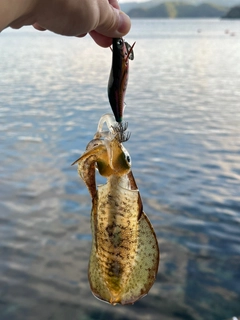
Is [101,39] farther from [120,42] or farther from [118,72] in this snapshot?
[118,72]

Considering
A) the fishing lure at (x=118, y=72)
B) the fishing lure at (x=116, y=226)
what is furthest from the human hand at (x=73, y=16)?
the fishing lure at (x=116, y=226)

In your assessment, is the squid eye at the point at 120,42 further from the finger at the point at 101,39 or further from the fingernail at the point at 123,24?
the finger at the point at 101,39

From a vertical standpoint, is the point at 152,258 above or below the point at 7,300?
above

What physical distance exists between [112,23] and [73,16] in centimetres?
42

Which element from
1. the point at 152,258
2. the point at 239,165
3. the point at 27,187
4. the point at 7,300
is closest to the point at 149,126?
the point at 239,165

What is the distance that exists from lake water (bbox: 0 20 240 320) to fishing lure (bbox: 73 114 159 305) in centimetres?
485

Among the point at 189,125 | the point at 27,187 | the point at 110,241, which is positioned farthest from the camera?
the point at 189,125

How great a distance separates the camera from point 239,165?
16.4m

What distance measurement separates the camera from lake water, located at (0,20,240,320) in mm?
8648

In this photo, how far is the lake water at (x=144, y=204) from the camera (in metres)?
8.65

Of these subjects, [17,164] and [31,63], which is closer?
[17,164]

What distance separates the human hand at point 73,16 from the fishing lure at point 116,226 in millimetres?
761

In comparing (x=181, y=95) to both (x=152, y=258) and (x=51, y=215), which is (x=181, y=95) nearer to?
(x=51, y=215)

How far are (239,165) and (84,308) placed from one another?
974 centimetres
